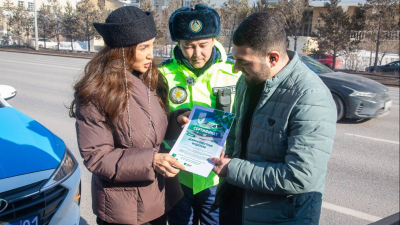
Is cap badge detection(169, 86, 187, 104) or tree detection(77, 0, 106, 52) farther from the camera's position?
tree detection(77, 0, 106, 52)

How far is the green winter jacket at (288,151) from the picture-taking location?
1469 mm

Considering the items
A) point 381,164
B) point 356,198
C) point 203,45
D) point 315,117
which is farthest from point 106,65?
point 381,164

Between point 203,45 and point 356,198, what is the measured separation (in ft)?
10.1

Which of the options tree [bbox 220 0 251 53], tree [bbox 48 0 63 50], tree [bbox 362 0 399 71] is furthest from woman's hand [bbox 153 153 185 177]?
tree [bbox 48 0 63 50]

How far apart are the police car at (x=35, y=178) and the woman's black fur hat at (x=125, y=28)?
1.20 metres

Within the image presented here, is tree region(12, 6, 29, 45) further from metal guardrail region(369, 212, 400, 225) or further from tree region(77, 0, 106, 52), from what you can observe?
metal guardrail region(369, 212, 400, 225)

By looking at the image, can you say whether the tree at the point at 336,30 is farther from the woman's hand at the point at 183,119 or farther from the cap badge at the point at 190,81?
the woman's hand at the point at 183,119

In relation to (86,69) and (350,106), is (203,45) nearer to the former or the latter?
(86,69)

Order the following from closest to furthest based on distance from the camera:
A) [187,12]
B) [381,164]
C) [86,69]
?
[86,69] < [187,12] < [381,164]

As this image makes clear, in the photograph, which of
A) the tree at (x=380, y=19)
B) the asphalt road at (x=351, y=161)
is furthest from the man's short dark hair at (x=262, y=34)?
the tree at (x=380, y=19)

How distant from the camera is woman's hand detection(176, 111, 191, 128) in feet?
6.53

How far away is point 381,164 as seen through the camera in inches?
208

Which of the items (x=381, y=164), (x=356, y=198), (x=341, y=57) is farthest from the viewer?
(x=341, y=57)

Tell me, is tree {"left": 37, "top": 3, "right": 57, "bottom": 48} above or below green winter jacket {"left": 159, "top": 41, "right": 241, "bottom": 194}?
above
